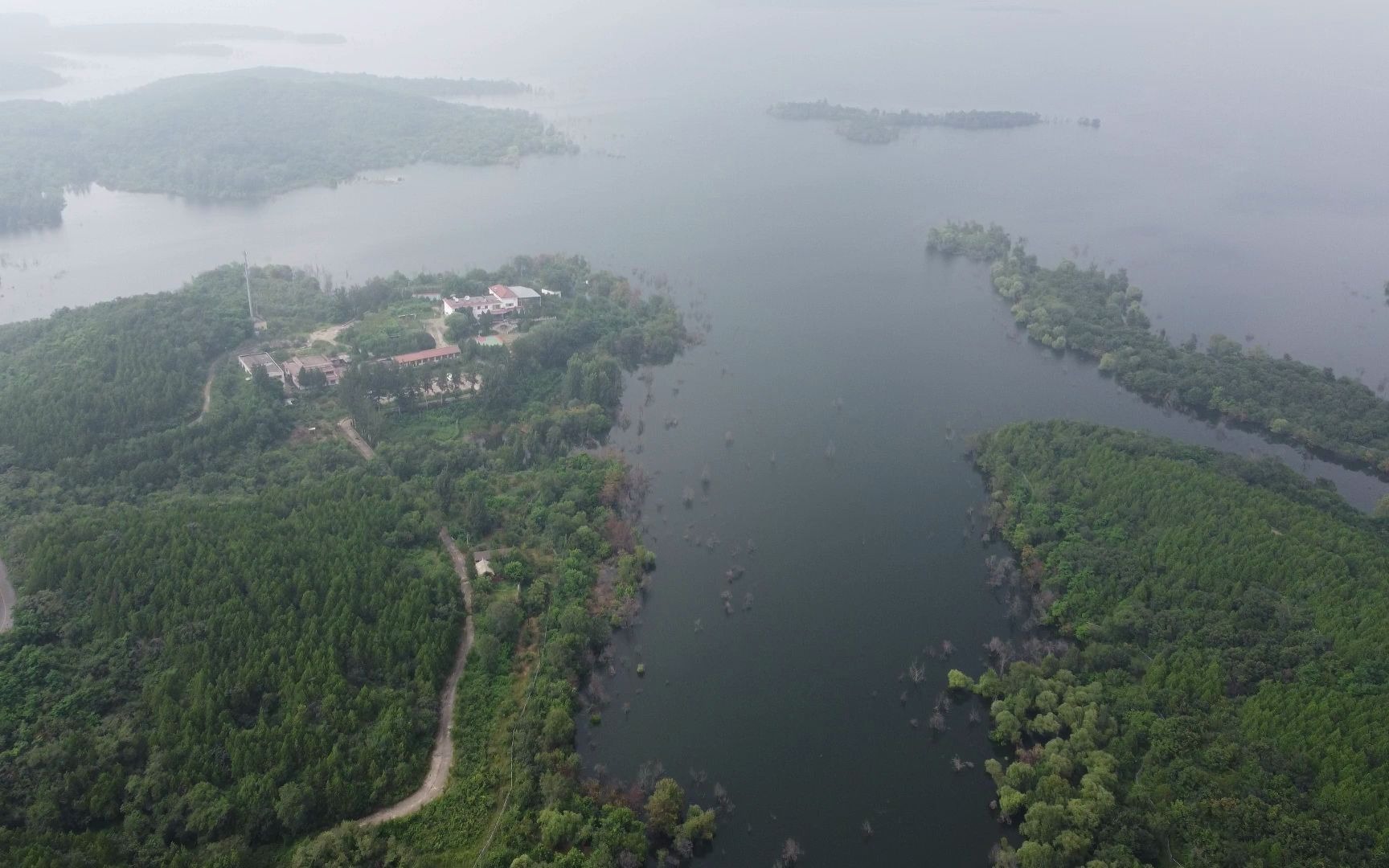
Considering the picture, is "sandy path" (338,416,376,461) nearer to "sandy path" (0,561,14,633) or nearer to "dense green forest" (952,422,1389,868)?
"sandy path" (0,561,14,633)

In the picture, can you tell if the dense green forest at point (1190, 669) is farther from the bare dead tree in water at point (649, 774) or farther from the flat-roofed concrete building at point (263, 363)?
the flat-roofed concrete building at point (263, 363)

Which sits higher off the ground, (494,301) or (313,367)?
(494,301)

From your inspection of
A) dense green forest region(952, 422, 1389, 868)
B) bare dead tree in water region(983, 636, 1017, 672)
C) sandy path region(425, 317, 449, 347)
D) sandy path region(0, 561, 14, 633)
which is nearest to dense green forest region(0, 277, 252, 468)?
sandy path region(0, 561, 14, 633)

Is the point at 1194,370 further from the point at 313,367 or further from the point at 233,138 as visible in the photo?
the point at 233,138

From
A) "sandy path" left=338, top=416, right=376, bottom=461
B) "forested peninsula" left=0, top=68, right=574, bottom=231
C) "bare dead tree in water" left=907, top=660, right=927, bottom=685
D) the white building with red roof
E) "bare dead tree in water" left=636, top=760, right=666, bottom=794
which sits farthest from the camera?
"forested peninsula" left=0, top=68, right=574, bottom=231

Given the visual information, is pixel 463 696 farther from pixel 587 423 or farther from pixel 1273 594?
pixel 1273 594

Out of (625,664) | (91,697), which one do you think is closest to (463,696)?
(625,664)

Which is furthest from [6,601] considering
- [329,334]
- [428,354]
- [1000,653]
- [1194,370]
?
[1194,370]
